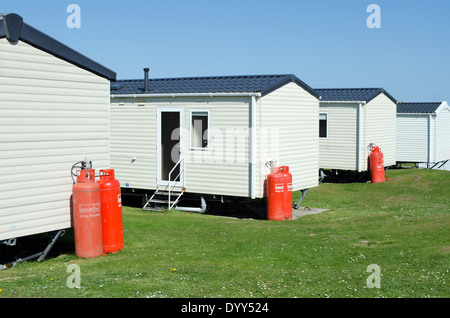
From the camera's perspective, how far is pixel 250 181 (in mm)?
14305

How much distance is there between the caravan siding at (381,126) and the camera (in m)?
22.0

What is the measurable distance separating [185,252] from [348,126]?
13.2 metres

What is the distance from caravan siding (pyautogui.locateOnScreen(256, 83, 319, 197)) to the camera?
14.4 metres

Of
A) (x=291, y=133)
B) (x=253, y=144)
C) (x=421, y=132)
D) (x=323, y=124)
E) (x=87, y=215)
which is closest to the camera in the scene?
(x=87, y=215)

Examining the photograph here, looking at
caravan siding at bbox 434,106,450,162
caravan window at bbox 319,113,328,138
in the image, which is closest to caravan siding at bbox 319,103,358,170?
caravan window at bbox 319,113,328,138

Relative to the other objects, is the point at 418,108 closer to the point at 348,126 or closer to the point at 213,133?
the point at 348,126

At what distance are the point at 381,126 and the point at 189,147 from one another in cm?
1088

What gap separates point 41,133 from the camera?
30.9 feet

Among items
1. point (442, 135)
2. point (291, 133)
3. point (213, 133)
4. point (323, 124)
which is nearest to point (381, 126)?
point (323, 124)

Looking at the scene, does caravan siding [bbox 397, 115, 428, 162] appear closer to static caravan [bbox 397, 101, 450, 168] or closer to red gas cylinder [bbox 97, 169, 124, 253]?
static caravan [bbox 397, 101, 450, 168]

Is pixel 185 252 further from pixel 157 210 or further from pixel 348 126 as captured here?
pixel 348 126

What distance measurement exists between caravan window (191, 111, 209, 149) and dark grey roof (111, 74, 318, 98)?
70cm

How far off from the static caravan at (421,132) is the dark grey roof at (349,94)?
4703 mm
